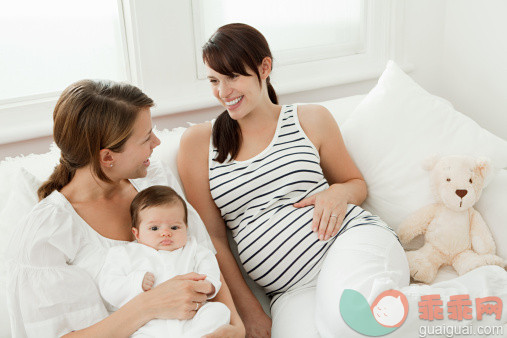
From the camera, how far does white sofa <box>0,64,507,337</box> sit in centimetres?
169

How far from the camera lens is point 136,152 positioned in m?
1.36

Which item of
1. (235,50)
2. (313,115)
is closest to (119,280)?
(235,50)

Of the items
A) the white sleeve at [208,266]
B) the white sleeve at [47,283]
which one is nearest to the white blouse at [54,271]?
the white sleeve at [47,283]

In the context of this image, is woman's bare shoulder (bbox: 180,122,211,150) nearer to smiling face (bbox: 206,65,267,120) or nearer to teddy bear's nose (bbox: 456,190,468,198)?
smiling face (bbox: 206,65,267,120)

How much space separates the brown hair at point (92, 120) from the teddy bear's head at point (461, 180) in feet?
3.07

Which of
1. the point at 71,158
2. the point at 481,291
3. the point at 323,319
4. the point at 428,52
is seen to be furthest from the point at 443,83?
the point at 71,158

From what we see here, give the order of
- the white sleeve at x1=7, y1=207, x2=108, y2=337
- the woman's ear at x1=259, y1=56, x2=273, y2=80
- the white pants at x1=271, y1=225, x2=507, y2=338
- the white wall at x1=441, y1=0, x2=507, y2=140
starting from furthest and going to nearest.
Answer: the white wall at x1=441, y1=0, x2=507, y2=140 → the woman's ear at x1=259, y1=56, x2=273, y2=80 → the white pants at x1=271, y1=225, x2=507, y2=338 → the white sleeve at x1=7, y1=207, x2=108, y2=337

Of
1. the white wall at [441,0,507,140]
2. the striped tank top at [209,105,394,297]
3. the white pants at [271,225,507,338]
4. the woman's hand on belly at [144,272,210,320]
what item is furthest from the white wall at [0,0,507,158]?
the woman's hand on belly at [144,272,210,320]

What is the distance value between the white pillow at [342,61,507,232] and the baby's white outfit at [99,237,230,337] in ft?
2.27

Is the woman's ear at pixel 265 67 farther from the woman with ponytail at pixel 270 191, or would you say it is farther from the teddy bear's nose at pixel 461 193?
the teddy bear's nose at pixel 461 193

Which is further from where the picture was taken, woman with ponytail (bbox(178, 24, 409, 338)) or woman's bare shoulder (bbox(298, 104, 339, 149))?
woman's bare shoulder (bbox(298, 104, 339, 149))

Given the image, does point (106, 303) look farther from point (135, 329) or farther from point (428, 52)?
point (428, 52)

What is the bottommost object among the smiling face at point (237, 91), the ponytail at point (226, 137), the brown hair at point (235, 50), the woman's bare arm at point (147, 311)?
the woman's bare arm at point (147, 311)

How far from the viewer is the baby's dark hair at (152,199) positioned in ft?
4.50
